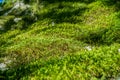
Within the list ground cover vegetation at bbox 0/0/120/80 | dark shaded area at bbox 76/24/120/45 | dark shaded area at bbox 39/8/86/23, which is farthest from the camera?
dark shaded area at bbox 39/8/86/23

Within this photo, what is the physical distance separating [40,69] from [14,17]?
23.3 metres

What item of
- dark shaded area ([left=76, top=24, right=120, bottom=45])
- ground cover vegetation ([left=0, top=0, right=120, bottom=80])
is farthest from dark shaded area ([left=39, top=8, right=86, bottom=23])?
dark shaded area ([left=76, top=24, right=120, bottom=45])

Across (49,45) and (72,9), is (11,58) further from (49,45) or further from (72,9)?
(72,9)

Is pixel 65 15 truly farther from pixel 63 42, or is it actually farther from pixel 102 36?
pixel 63 42

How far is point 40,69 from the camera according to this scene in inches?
705

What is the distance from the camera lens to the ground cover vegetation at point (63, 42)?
17.6 metres

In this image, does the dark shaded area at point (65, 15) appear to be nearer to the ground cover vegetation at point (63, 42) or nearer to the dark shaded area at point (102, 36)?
the ground cover vegetation at point (63, 42)

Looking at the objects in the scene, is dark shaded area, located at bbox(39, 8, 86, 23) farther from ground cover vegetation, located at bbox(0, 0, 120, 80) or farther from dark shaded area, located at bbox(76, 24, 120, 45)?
dark shaded area, located at bbox(76, 24, 120, 45)

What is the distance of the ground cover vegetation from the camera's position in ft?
57.9

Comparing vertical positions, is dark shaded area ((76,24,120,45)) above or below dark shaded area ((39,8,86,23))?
above

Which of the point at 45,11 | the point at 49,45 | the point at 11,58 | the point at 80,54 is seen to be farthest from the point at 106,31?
the point at 45,11

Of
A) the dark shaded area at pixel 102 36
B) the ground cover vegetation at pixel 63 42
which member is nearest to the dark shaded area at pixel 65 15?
the ground cover vegetation at pixel 63 42

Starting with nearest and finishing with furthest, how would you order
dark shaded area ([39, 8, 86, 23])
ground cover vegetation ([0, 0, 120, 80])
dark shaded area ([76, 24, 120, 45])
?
ground cover vegetation ([0, 0, 120, 80]) → dark shaded area ([76, 24, 120, 45]) → dark shaded area ([39, 8, 86, 23])

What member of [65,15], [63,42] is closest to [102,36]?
[63,42]
